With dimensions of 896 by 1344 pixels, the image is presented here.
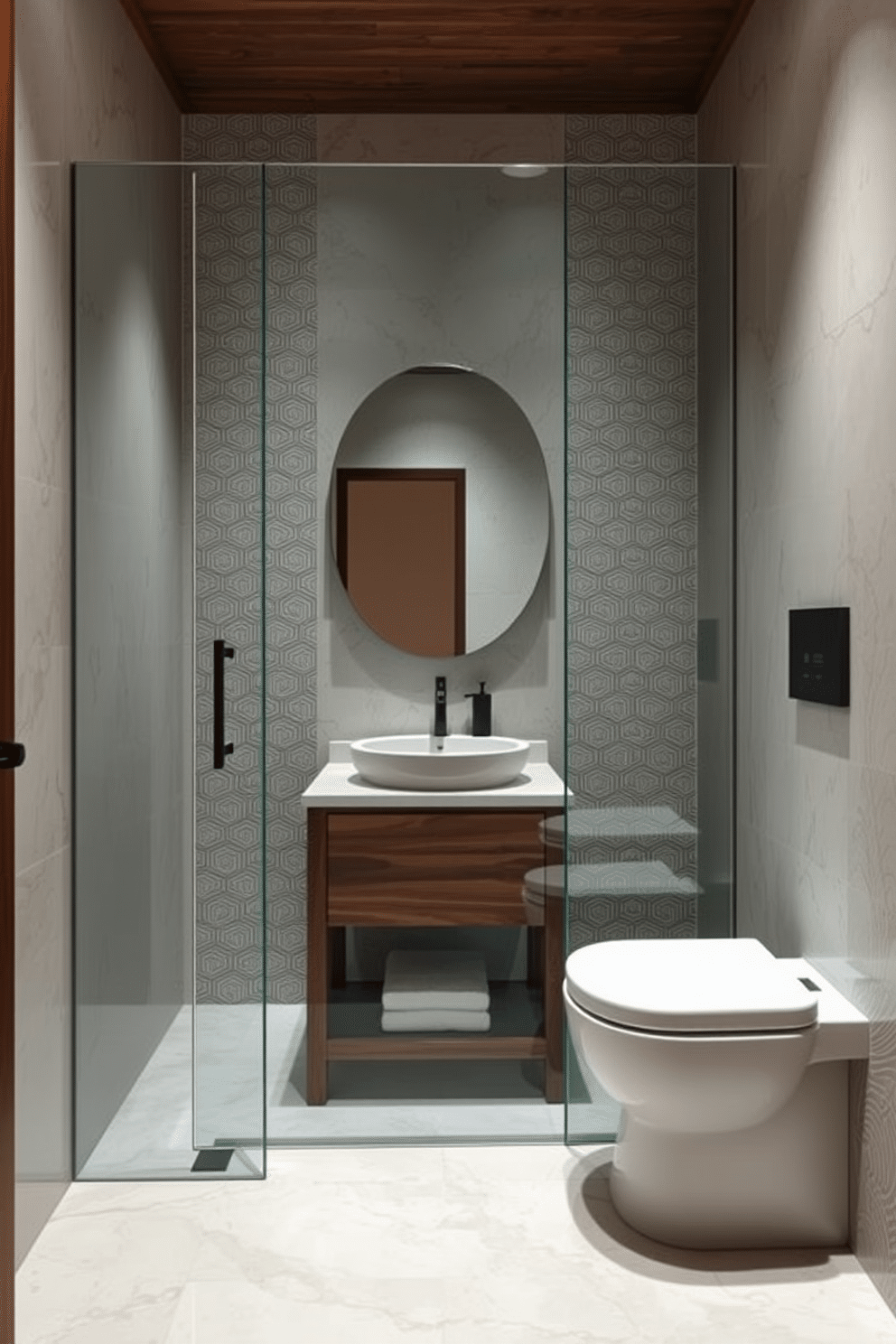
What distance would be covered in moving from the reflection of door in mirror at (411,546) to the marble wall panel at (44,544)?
0.69 m

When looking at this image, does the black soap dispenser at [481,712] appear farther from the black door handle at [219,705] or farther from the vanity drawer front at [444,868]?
the black door handle at [219,705]

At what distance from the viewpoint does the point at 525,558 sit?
9.00ft

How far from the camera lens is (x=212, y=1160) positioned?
2516 mm

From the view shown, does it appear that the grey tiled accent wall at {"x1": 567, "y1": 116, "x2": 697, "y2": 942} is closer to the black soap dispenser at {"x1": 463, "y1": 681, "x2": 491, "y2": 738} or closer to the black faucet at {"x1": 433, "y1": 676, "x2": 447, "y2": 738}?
the black soap dispenser at {"x1": 463, "y1": 681, "x2": 491, "y2": 738}

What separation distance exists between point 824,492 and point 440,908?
1.17 meters

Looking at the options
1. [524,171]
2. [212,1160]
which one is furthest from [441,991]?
[524,171]

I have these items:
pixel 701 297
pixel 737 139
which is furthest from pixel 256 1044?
pixel 737 139

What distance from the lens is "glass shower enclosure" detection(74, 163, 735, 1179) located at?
2477 mm

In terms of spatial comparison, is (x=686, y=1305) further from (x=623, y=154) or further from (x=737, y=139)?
(x=623, y=154)

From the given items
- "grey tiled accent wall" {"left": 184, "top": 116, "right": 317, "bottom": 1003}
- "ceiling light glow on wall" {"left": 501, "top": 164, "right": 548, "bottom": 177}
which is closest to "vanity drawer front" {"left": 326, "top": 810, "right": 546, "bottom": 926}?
"grey tiled accent wall" {"left": 184, "top": 116, "right": 317, "bottom": 1003}

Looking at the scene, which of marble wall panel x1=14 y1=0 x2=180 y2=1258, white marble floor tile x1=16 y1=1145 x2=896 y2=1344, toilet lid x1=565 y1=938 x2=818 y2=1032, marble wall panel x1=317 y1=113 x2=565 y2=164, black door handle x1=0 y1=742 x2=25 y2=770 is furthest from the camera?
marble wall panel x1=317 y1=113 x2=565 y2=164

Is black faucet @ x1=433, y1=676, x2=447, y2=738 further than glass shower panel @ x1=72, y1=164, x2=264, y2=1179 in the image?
Yes

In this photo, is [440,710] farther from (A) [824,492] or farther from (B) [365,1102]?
(A) [824,492]

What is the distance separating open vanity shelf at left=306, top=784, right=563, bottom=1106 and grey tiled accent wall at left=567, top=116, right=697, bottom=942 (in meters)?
0.15
